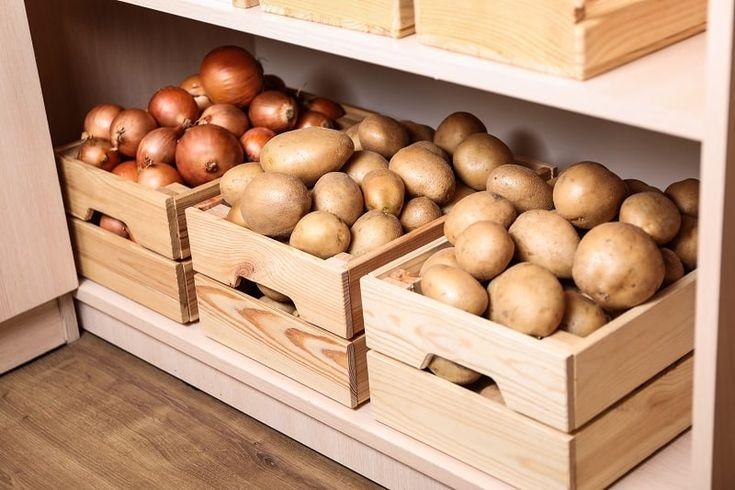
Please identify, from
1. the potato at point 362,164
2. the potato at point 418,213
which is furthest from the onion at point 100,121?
the potato at point 418,213

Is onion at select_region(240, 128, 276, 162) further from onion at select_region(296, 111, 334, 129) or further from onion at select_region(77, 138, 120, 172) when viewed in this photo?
onion at select_region(77, 138, 120, 172)

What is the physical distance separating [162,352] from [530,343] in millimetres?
776

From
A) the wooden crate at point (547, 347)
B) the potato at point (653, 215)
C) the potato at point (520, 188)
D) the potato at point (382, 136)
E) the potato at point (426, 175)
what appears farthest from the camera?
the potato at point (382, 136)

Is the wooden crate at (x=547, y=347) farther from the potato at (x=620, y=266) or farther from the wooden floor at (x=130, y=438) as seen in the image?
the wooden floor at (x=130, y=438)

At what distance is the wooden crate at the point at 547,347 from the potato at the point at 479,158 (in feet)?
0.82

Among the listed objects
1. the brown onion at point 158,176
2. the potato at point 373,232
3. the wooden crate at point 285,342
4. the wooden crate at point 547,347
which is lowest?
the wooden crate at point 285,342

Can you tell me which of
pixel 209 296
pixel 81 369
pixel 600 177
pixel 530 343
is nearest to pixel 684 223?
pixel 600 177

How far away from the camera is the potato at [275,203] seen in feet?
4.51

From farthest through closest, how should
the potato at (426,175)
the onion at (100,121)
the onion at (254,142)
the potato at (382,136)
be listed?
the onion at (100,121) < the onion at (254,142) < the potato at (382,136) < the potato at (426,175)

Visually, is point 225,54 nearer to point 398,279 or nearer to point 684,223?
point 398,279

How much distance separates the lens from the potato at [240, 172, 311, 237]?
138 centimetres

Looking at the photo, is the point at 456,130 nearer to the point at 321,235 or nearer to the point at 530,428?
the point at 321,235

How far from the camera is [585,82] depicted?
40.5 inches

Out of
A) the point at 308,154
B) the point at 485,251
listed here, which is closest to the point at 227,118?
the point at 308,154
